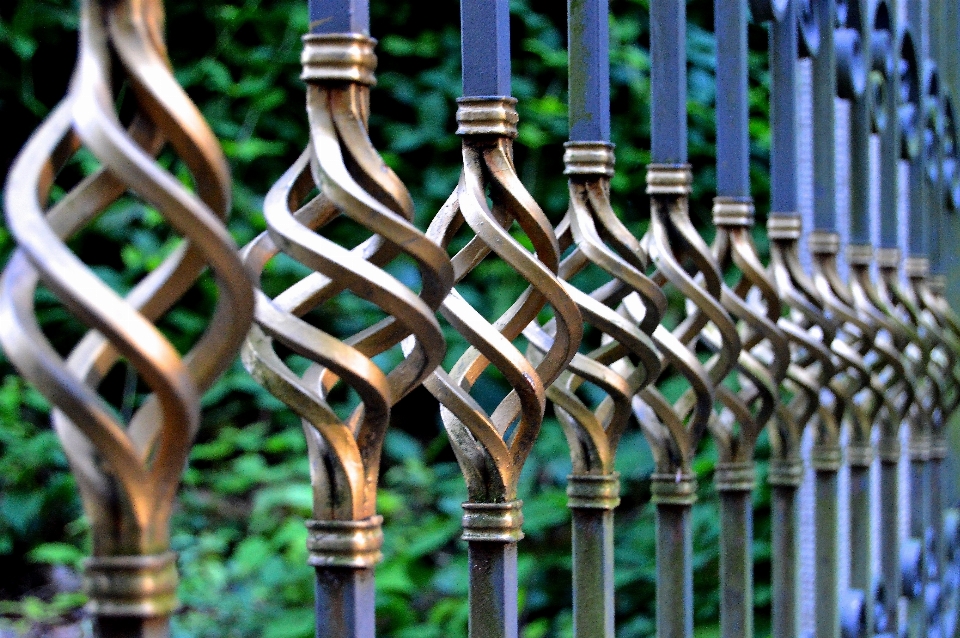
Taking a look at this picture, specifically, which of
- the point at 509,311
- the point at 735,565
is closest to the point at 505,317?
the point at 509,311

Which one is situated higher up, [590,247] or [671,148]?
[671,148]

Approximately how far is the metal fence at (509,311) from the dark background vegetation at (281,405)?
1.31 metres

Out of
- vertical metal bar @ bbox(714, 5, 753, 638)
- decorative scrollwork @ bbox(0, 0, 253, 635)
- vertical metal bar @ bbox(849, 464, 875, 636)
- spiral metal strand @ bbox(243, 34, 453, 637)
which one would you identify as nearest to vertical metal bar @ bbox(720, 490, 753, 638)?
vertical metal bar @ bbox(714, 5, 753, 638)

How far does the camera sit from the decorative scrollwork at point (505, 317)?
64 centimetres

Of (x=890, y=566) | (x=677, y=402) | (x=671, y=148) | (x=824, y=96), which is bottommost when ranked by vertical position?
(x=890, y=566)

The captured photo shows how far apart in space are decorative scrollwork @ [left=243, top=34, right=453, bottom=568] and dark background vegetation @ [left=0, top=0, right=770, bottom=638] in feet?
6.78

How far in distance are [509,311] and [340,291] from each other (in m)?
0.18

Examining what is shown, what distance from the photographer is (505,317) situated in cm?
69

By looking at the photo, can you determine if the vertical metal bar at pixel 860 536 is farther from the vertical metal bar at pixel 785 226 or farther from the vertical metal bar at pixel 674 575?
the vertical metal bar at pixel 674 575

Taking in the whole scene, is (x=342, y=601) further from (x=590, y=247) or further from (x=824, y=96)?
(x=824, y=96)

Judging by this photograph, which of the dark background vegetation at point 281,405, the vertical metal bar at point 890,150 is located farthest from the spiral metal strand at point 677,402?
the dark background vegetation at point 281,405

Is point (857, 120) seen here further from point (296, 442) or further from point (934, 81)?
point (296, 442)

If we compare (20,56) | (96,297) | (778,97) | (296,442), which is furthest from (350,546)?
(20,56)

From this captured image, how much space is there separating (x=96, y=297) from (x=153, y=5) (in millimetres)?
116
